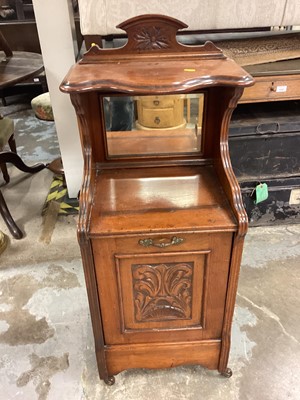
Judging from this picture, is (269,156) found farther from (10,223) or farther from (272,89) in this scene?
(10,223)

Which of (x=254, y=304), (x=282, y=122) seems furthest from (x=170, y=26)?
(x=254, y=304)

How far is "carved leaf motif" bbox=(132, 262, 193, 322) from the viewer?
3.77 ft

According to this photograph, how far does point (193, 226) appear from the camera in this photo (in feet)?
3.40

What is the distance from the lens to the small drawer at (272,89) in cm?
173

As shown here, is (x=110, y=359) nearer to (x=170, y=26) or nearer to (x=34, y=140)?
(x=170, y=26)

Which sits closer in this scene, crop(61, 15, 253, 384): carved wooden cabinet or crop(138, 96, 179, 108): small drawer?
crop(61, 15, 253, 384): carved wooden cabinet

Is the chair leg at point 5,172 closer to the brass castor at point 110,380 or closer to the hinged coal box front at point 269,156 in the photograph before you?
the hinged coal box front at point 269,156

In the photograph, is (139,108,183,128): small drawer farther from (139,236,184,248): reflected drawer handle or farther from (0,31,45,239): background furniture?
(0,31,45,239): background furniture

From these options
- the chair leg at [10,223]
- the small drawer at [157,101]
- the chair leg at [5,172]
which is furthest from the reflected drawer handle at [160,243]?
the chair leg at [5,172]

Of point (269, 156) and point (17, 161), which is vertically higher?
point (269, 156)

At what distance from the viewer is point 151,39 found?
3.63 feet

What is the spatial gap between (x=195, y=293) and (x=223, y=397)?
1.60ft

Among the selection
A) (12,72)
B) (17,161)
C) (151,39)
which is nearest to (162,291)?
(151,39)

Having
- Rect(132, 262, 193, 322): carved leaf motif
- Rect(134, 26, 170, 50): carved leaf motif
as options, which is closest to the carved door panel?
Rect(132, 262, 193, 322): carved leaf motif
